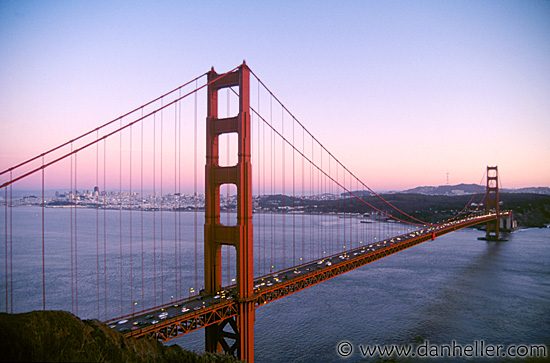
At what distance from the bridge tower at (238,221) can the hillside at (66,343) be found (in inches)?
180

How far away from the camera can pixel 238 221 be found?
15.6m

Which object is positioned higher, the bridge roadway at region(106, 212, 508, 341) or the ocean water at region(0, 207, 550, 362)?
the bridge roadway at region(106, 212, 508, 341)

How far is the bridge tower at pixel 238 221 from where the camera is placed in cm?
1516

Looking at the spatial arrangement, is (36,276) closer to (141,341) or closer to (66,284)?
(66,284)

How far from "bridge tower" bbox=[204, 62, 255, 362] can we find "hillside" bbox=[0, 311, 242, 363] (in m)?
4.57

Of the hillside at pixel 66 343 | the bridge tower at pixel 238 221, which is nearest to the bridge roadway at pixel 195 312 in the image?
the bridge tower at pixel 238 221

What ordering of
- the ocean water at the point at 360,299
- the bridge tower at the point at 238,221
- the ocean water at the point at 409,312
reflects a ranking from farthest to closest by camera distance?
1. the ocean water at the point at 360,299
2. the ocean water at the point at 409,312
3. the bridge tower at the point at 238,221

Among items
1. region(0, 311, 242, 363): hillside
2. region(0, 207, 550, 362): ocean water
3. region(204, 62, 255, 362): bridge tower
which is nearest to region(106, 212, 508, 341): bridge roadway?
region(204, 62, 255, 362): bridge tower

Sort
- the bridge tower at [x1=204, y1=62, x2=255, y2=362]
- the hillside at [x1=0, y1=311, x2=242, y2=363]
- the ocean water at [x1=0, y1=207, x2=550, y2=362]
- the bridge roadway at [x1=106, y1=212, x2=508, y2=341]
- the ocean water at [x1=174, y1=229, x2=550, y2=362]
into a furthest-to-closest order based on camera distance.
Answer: the ocean water at [x1=0, y1=207, x2=550, y2=362], the ocean water at [x1=174, y1=229, x2=550, y2=362], the bridge tower at [x1=204, y1=62, x2=255, y2=362], the bridge roadway at [x1=106, y1=212, x2=508, y2=341], the hillside at [x1=0, y1=311, x2=242, y2=363]

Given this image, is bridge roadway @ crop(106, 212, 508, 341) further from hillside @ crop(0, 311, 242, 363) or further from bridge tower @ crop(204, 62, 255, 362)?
hillside @ crop(0, 311, 242, 363)

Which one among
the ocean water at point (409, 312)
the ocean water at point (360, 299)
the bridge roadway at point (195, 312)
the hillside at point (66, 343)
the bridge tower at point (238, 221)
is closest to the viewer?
the hillside at point (66, 343)

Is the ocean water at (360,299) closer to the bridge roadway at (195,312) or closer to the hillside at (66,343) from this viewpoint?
the hillside at (66,343)

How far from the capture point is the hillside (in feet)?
26.3

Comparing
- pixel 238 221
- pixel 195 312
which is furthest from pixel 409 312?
pixel 195 312
